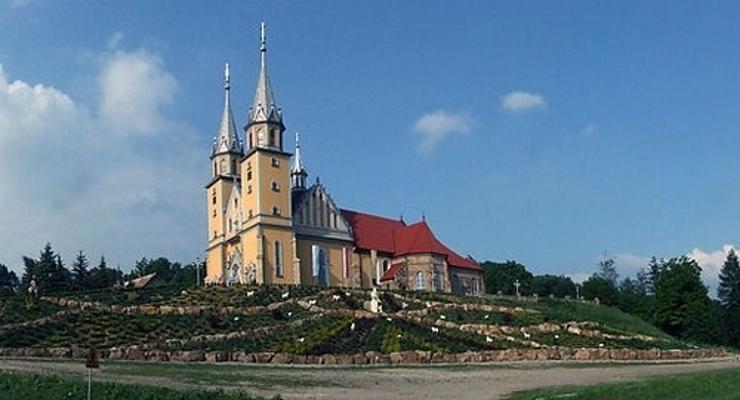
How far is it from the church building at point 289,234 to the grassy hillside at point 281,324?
15.6m

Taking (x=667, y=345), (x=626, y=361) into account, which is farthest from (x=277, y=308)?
(x=667, y=345)

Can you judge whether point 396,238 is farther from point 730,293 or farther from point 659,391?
point 659,391

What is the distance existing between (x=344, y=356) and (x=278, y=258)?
124ft

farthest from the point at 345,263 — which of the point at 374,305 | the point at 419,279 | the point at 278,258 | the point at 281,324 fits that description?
the point at 281,324

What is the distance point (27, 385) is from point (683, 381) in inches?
698

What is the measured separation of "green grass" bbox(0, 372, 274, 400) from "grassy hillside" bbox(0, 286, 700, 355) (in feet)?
48.7

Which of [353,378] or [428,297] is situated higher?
[428,297]

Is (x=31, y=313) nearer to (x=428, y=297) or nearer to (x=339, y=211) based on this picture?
(x=428, y=297)

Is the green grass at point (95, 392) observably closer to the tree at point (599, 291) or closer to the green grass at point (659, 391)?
the green grass at point (659, 391)

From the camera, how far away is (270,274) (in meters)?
74.3

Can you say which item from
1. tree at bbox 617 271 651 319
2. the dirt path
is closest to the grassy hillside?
the dirt path

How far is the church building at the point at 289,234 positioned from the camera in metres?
75.9

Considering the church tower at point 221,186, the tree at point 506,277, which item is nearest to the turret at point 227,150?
the church tower at point 221,186

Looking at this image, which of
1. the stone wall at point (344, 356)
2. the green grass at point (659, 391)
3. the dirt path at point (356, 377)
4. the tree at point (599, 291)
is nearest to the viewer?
the green grass at point (659, 391)
